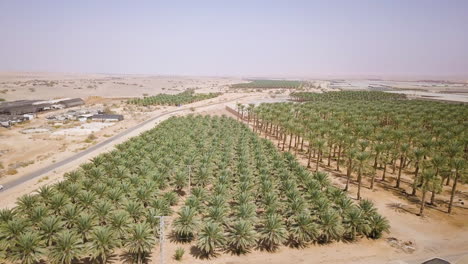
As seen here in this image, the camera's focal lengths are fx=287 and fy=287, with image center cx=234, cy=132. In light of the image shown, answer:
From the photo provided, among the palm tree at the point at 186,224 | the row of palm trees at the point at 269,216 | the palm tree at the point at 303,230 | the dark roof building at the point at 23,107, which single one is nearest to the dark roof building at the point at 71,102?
the dark roof building at the point at 23,107

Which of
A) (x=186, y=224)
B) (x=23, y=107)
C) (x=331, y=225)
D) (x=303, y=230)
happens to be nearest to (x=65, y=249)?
(x=186, y=224)

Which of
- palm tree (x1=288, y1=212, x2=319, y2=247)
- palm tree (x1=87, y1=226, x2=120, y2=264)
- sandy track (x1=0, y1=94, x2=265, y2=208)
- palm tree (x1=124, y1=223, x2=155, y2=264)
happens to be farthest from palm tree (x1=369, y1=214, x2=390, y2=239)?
sandy track (x1=0, y1=94, x2=265, y2=208)

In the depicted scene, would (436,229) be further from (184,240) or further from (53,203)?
(53,203)

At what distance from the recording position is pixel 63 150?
5244 centimetres

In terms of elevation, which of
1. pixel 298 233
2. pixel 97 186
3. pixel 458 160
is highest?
pixel 458 160

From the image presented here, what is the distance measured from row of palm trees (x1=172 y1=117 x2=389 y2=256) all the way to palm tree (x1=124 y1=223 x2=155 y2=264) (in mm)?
3392

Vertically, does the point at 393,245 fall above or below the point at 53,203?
below

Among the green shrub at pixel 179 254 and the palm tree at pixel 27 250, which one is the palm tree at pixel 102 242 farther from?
the green shrub at pixel 179 254

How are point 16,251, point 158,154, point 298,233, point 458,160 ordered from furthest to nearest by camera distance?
1. point 158,154
2. point 458,160
3. point 298,233
4. point 16,251

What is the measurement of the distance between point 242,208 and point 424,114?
6901 cm

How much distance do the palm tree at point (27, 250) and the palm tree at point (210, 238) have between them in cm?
1093

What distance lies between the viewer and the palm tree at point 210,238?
74.0 feet

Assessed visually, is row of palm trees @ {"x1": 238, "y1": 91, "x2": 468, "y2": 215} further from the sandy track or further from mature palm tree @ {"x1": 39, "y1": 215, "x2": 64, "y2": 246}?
the sandy track

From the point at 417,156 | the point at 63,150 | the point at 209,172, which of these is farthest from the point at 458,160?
the point at 63,150
